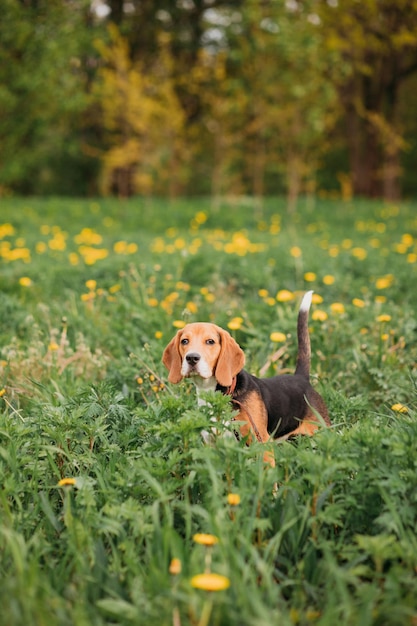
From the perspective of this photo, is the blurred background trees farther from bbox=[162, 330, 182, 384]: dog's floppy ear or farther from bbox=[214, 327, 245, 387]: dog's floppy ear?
bbox=[214, 327, 245, 387]: dog's floppy ear

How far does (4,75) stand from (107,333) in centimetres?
967

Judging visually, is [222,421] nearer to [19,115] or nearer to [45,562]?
[45,562]

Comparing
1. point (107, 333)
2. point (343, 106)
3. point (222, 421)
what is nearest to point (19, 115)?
point (107, 333)

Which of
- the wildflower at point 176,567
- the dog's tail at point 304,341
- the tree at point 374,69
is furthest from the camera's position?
the tree at point 374,69

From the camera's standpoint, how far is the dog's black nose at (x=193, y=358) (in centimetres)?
293

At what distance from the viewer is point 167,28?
2761 centimetres

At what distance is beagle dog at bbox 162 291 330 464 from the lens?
295 cm

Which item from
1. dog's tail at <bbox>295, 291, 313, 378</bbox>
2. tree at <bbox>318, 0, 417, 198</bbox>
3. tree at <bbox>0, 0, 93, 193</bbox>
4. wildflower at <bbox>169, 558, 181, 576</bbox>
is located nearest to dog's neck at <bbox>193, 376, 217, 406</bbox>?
dog's tail at <bbox>295, 291, 313, 378</bbox>

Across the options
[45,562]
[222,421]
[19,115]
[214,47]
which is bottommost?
[45,562]

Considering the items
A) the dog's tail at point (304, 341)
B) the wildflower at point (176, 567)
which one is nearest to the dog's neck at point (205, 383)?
the dog's tail at point (304, 341)

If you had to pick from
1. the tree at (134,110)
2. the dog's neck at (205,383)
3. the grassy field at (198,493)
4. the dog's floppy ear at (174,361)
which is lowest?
the grassy field at (198,493)

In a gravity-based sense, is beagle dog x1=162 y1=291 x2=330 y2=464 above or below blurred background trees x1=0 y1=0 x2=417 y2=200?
below

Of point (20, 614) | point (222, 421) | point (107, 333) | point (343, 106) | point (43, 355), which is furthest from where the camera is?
point (343, 106)

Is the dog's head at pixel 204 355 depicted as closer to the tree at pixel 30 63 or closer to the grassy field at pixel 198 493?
the grassy field at pixel 198 493
